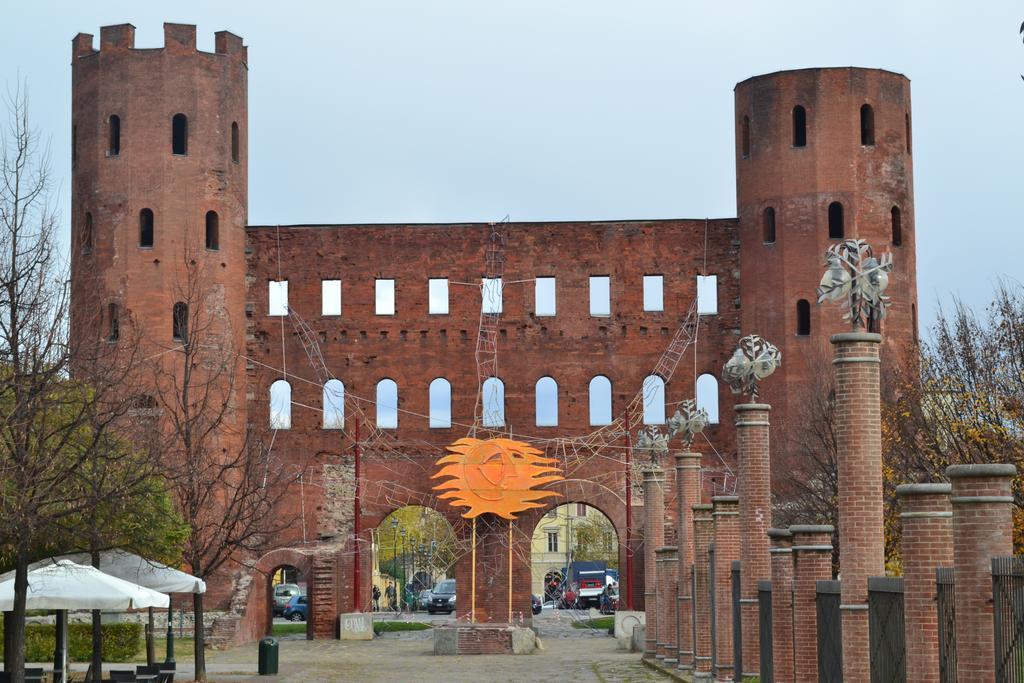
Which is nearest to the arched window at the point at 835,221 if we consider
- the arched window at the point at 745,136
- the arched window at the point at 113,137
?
the arched window at the point at 745,136

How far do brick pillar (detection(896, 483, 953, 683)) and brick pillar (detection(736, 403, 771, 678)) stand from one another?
30.6 feet

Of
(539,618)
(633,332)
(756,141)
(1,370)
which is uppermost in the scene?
(756,141)

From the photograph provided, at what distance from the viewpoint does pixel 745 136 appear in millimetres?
51719

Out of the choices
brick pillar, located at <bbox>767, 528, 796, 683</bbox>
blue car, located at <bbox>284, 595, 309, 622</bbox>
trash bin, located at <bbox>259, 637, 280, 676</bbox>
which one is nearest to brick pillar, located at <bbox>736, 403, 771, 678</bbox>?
brick pillar, located at <bbox>767, 528, 796, 683</bbox>

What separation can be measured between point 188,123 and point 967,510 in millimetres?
39003

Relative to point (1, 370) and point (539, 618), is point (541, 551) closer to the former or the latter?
point (539, 618)

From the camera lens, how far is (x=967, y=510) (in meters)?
14.1

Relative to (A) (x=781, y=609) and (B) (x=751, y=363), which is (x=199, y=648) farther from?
(A) (x=781, y=609)

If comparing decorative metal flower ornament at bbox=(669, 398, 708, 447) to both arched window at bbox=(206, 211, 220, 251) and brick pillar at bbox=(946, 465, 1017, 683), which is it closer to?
brick pillar at bbox=(946, 465, 1017, 683)

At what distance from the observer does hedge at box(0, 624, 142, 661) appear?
42562 mm

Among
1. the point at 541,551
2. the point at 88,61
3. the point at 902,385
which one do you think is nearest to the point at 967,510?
the point at 902,385

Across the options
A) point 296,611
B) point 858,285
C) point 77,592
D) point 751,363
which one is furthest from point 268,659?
point 296,611

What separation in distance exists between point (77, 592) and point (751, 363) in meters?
10.4

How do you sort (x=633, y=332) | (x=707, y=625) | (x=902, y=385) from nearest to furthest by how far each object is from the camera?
(x=707, y=625)
(x=902, y=385)
(x=633, y=332)
